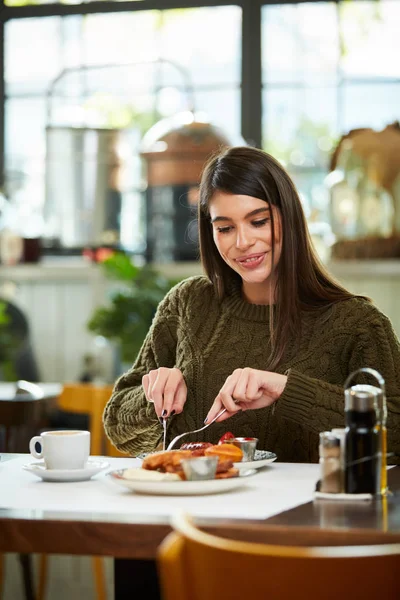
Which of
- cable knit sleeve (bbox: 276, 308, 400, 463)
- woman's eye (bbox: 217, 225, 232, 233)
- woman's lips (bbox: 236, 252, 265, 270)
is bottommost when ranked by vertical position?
cable knit sleeve (bbox: 276, 308, 400, 463)

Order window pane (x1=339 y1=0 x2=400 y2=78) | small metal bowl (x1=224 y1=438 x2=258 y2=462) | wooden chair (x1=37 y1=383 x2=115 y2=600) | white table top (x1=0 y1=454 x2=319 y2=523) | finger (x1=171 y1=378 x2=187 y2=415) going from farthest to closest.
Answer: window pane (x1=339 y1=0 x2=400 y2=78) → wooden chair (x1=37 y1=383 x2=115 y2=600) → finger (x1=171 y1=378 x2=187 y2=415) → small metal bowl (x1=224 y1=438 x2=258 y2=462) → white table top (x1=0 y1=454 x2=319 y2=523)

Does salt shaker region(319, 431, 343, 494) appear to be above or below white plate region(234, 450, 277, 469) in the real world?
above

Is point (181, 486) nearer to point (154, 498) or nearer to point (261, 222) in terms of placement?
point (154, 498)

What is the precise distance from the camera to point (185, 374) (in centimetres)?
219

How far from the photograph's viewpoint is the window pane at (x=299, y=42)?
5332 millimetres

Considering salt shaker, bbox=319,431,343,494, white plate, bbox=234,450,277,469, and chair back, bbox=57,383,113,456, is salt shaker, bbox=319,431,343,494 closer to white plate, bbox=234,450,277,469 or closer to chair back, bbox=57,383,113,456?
white plate, bbox=234,450,277,469

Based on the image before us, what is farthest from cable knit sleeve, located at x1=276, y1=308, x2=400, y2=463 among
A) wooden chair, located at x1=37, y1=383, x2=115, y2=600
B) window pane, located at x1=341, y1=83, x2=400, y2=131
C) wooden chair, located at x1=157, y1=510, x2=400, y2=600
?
window pane, located at x1=341, y1=83, x2=400, y2=131

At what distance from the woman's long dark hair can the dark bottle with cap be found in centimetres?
62

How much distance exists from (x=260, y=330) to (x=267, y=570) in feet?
4.17

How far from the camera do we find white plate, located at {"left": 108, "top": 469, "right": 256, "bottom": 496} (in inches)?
57.7

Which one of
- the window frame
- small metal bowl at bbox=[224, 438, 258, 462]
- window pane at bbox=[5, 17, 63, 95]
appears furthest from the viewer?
window pane at bbox=[5, 17, 63, 95]

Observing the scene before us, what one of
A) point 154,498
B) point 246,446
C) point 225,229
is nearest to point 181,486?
point 154,498

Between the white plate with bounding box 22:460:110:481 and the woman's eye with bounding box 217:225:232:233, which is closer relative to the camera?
the white plate with bounding box 22:460:110:481

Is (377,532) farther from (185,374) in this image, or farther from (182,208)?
(182,208)
